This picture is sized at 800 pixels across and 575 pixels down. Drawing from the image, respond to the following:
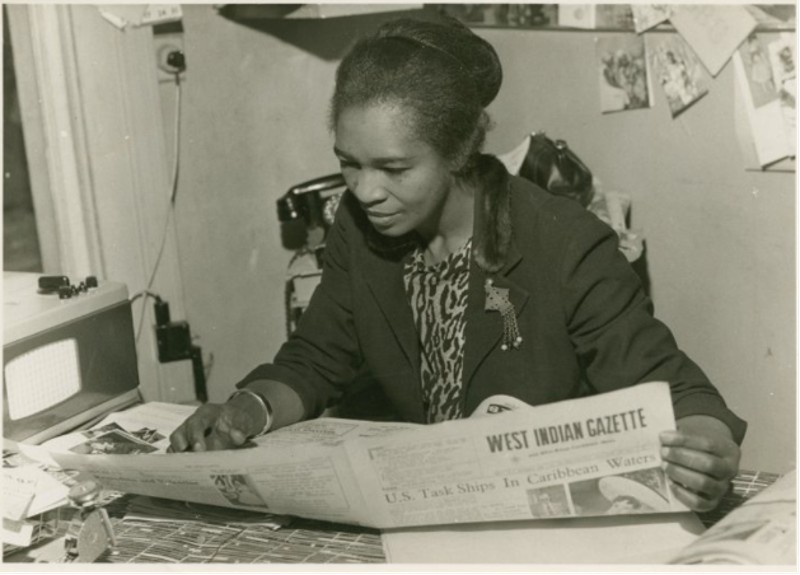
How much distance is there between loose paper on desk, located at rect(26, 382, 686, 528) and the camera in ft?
2.80

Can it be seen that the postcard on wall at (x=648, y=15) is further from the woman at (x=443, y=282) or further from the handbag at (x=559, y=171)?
the woman at (x=443, y=282)

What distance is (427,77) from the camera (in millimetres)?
1238

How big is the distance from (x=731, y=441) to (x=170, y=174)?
1.69 metres

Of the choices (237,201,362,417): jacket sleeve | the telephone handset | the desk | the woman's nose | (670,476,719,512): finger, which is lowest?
the desk

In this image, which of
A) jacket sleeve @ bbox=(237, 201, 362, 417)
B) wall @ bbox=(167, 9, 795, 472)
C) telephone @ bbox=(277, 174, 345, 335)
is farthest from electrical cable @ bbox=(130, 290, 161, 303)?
jacket sleeve @ bbox=(237, 201, 362, 417)

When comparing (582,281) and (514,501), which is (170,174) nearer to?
(582,281)

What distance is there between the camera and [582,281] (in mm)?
1224

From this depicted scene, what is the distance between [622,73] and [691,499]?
133 centimetres

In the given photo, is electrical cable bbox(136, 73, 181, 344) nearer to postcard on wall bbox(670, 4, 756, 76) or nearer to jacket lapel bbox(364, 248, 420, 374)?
jacket lapel bbox(364, 248, 420, 374)

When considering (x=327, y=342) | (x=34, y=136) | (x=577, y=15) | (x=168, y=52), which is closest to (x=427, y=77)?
(x=327, y=342)

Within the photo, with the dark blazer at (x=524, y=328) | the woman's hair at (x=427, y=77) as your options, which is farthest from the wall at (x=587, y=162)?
the woman's hair at (x=427, y=77)

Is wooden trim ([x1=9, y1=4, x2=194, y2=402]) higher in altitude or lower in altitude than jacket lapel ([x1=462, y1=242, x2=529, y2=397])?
higher

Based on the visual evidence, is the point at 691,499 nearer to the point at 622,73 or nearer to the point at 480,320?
the point at 480,320

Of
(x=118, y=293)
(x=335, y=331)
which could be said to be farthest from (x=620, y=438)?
(x=118, y=293)
